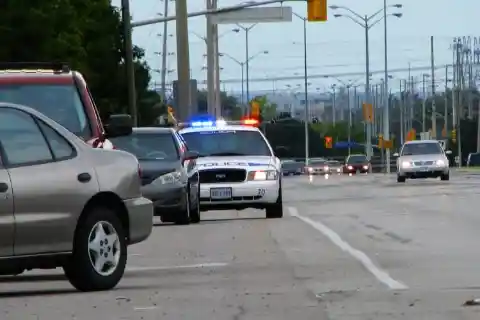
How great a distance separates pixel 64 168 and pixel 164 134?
12.5 m

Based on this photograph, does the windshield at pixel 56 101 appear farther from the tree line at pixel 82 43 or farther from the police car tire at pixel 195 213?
the tree line at pixel 82 43

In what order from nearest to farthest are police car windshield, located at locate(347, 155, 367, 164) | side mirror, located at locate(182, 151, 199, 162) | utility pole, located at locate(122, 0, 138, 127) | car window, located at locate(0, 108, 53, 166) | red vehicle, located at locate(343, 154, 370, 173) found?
1. car window, located at locate(0, 108, 53, 166)
2. side mirror, located at locate(182, 151, 199, 162)
3. utility pole, located at locate(122, 0, 138, 127)
4. red vehicle, located at locate(343, 154, 370, 173)
5. police car windshield, located at locate(347, 155, 367, 164)

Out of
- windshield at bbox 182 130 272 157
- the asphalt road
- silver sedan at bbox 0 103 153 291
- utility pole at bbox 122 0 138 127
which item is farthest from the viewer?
utility pole at bbox 122 0 138 127

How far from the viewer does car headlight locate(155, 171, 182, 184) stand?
977 inches

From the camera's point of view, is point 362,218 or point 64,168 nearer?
point 64,168

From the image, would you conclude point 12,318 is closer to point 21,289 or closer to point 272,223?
point 21,289

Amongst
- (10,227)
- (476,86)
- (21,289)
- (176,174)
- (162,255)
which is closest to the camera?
A: (10,227)

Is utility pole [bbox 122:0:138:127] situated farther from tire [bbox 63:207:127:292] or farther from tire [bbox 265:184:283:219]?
tire [bbox 63:207:127:292]

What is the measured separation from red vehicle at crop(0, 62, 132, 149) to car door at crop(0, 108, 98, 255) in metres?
2.15

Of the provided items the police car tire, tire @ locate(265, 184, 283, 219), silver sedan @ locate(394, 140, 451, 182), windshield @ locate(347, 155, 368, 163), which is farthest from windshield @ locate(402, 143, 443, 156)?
windshield @ locate(347, 155, 368, 163)

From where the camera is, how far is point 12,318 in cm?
1152

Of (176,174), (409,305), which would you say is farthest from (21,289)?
(176,174)

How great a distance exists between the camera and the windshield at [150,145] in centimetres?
2548

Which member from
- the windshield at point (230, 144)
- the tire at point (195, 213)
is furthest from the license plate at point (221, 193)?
the windshield at point (230, 144)
